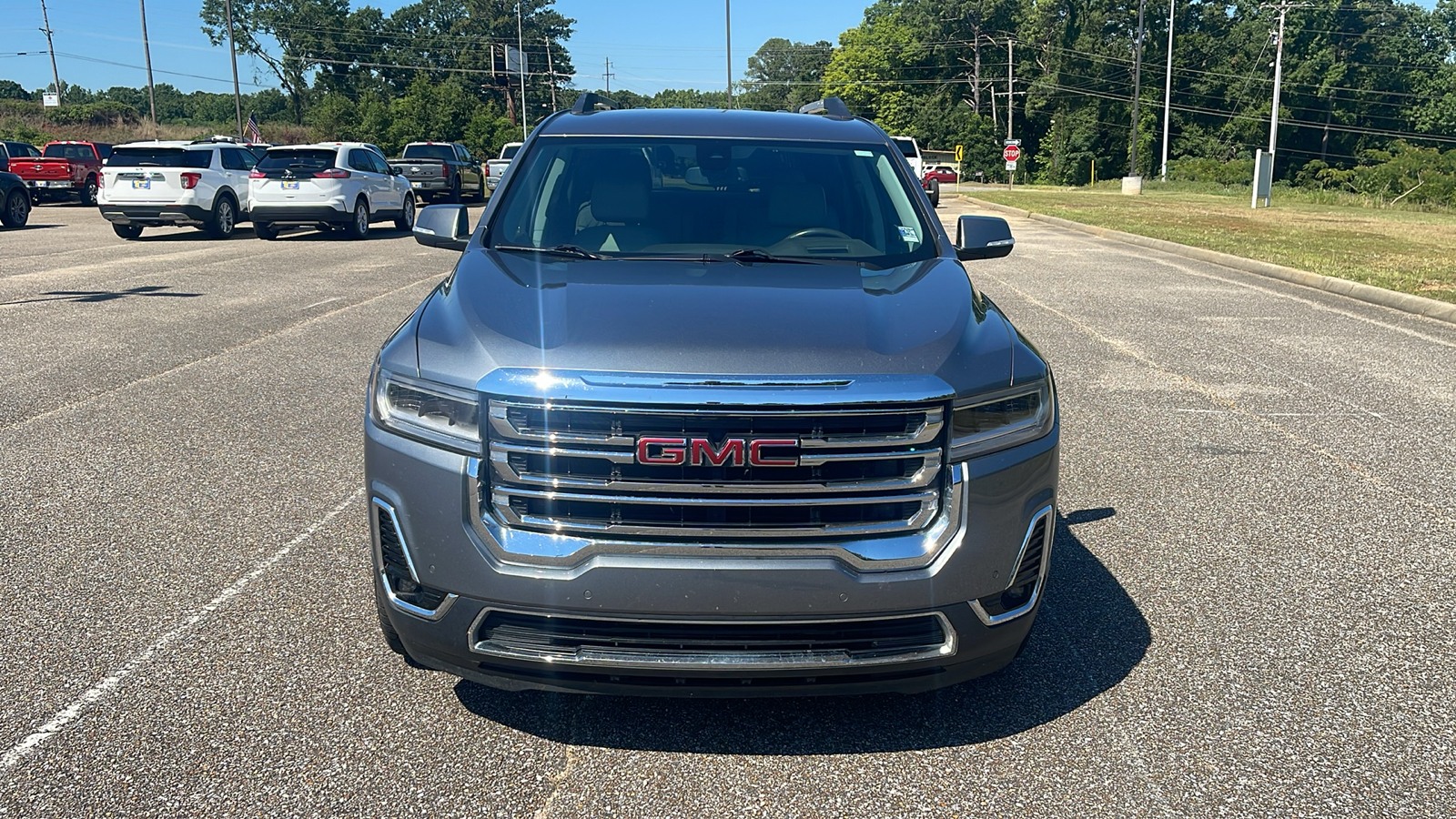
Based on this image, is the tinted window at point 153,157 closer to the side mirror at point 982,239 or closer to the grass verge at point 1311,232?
the grass verge at point 1311,232

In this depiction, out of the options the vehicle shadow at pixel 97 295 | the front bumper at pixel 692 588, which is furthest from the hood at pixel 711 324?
the vehicle shadow at pixel 97 295

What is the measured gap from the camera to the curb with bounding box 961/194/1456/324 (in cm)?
1293

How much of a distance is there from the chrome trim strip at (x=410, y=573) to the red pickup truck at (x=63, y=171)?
35927 mm

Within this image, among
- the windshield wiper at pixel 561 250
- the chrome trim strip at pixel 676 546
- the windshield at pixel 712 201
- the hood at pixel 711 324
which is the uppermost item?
the windshield at pixel 712 201

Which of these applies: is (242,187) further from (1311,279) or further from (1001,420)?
(1001,420)

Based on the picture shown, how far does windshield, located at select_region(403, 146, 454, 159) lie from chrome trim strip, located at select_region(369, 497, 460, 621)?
32007 millimetres

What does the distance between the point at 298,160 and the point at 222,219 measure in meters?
2.20

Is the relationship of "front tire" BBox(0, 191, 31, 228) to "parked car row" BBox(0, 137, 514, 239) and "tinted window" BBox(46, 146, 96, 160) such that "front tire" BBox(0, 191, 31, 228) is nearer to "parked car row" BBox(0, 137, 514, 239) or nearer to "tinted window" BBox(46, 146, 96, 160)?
"parked car row" BBox(0, 137, 514, 239)

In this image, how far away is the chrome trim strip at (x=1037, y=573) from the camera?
3127mm

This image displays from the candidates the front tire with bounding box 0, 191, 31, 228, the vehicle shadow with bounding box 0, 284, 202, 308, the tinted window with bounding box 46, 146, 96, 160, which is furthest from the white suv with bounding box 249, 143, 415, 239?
the tinted window with bounding box 46, 146, 96, 160

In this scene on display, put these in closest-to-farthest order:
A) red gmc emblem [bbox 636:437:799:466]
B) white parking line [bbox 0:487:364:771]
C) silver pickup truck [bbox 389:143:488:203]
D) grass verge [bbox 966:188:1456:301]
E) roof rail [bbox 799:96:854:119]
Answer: red gmc emblem [bbox 636:437:799:466]
white parking line [bbox 0:487:364:771]
roof rail [bbox 799:96:854:119]
grass verge [bbox 966:188:1456:301]
silver pickup truck [bbox 389:143:488:203]

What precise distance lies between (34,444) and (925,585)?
577 cm

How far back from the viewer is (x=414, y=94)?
81250mm

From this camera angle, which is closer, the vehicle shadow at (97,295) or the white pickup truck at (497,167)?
the white pickup truck at (497,167)
